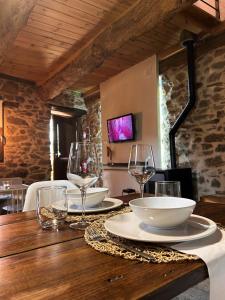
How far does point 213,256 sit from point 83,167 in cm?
51

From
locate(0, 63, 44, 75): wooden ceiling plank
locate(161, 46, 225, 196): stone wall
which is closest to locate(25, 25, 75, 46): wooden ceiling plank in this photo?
locate(0, 63, 44, 75): wooden ceiling plank

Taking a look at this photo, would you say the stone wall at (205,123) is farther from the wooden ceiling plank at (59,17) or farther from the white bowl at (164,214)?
the white bowl at (164,214)

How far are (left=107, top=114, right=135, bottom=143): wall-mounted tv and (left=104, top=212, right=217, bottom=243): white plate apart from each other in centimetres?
354

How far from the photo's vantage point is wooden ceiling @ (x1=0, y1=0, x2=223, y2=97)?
111 inches

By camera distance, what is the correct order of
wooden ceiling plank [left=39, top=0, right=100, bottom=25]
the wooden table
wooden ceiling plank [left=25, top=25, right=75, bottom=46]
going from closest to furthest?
1. the wooden table
2. wooden ceiling plank [left=39, top=0, right=100, bottom=25]
3. wooden ceiling plank [left=25, top=25, right=75, bottom=46]

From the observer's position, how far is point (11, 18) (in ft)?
9.44

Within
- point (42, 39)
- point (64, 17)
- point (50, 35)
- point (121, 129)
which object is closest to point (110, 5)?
point (64, 17)

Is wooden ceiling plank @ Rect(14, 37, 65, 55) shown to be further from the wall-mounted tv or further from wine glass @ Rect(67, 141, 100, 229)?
wine glass @ Rect(67, 141, 100, 229)

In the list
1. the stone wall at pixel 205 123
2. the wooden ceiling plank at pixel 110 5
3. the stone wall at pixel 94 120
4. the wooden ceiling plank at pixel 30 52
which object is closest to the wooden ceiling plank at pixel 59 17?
the wooden ceiling plank at pixel 110 5

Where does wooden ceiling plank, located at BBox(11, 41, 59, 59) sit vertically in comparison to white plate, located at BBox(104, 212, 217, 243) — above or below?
above

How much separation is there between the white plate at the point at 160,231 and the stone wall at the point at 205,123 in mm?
2662

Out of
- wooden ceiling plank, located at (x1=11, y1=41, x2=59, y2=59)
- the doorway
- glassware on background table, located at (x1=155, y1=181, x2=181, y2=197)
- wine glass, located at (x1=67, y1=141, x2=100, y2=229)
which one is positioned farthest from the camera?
the doorway

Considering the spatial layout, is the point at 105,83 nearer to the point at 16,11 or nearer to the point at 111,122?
the point at 111,122

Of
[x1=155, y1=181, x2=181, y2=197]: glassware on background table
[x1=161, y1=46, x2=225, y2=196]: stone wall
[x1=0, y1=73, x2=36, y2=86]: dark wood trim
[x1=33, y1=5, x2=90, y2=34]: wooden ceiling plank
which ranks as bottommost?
[x1=155, y1=181, x2=181, y2=197]: glassware on background table
